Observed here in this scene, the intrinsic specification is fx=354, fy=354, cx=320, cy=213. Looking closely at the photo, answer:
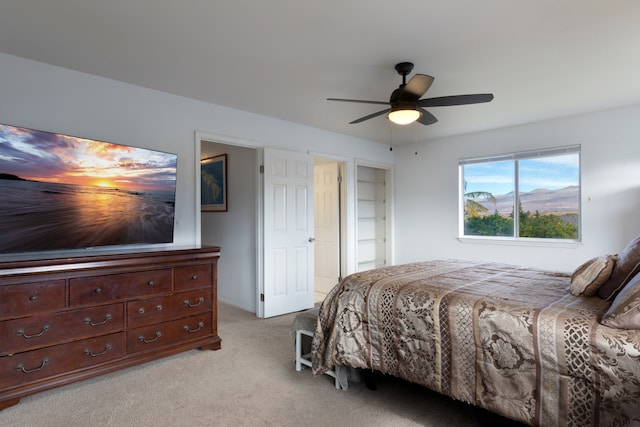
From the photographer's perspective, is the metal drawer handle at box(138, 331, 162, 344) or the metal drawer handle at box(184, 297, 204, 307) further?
the metal drawer handle at box(184, 297, 204, 307)

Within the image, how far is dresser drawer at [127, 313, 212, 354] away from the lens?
2.70 m

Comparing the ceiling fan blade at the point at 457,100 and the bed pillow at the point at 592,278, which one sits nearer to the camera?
the bed pillow at the point at 592,278

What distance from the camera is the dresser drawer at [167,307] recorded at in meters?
2.70

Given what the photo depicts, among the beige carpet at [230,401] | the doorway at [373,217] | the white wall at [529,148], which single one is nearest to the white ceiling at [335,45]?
the white wall at [529,148]

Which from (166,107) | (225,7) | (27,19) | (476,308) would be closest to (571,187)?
(476,308)

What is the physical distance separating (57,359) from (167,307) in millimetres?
758

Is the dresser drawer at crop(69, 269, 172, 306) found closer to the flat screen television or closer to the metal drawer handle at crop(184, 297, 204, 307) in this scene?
the metal drawer handle at crop(184, 297, 204, 307)

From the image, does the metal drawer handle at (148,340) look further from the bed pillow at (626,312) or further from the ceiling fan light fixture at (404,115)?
the bed pillow at (626,312)

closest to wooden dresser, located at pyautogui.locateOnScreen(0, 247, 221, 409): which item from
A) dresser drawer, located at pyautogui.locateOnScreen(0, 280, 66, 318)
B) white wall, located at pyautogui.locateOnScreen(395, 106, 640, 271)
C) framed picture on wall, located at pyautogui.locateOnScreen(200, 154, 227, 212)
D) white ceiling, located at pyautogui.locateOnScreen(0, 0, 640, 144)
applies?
dresser drawer, located at pyautogui.locateOnScreen(0, 280, 66, 318)

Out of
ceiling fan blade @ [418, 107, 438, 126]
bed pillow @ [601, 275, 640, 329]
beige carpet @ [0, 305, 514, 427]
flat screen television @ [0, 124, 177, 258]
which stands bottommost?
beige carpet @ [0, 305, 514, 427]

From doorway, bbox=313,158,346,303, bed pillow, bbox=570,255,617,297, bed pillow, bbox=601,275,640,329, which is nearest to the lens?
bed pillow, bbox=601,275,640,329

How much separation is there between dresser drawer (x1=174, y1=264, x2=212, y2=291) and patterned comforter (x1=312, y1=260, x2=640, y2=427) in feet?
3.97

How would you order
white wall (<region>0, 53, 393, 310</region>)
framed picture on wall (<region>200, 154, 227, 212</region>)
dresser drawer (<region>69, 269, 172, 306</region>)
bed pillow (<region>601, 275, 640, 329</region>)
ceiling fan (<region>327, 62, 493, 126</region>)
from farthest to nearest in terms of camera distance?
framed picture on wall (<region>200, 154, 227, 212</region>), white wall (<region>0, 53, 393, 310</region>), ceiling fan (<region>327, 62, 493, 126</region>), dresser drawer (<region>69, 269, 172, 306</region>), bed pillow (<region>601, 275, 640, 329</region>)

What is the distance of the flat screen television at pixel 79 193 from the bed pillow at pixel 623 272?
320 centimetres
